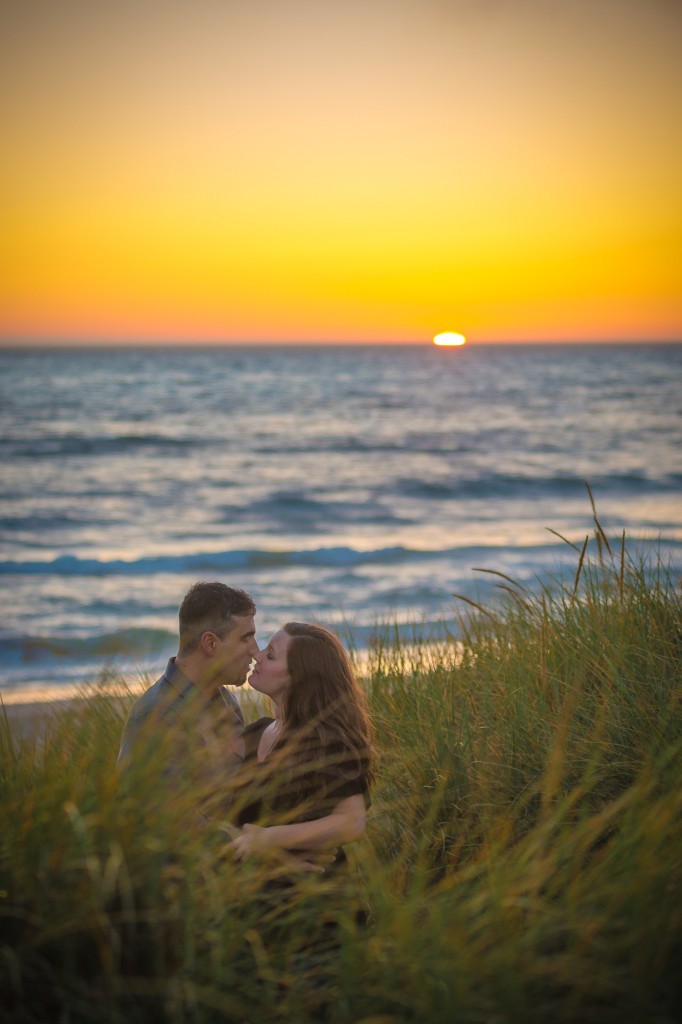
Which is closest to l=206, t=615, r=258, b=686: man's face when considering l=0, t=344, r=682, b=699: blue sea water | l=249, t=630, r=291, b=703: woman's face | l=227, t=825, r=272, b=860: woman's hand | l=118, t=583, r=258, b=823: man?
l=118, t=583, r=258, b=823: man

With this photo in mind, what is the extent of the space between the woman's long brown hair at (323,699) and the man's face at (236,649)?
0.39 metres

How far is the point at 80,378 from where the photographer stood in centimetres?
6147

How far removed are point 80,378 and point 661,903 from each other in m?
62.6

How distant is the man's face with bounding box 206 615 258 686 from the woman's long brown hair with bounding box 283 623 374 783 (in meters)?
0.39

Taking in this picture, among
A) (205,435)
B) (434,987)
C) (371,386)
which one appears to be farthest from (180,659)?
(371,386)

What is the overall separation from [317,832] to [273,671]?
65cm

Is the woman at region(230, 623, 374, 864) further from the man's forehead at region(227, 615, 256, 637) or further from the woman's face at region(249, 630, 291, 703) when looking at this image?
the man's forehead at region(227, 615, 256, 637)

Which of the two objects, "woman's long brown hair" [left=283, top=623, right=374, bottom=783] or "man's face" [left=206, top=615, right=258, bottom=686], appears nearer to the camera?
"woman's long brown hair" [left=283, top=623, right=374, bottom=783]

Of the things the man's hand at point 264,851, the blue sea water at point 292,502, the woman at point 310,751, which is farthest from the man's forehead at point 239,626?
the man's hand at point 264,851

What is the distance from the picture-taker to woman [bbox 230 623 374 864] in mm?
3244

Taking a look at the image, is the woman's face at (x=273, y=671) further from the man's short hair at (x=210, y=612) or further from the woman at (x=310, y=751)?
the man's short hair at (x=210, y=612)

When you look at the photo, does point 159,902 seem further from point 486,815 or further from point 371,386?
point 371,386

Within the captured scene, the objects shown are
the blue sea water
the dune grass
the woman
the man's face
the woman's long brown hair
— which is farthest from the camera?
the blue sea water

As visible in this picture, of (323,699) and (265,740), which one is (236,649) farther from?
(323,699)
